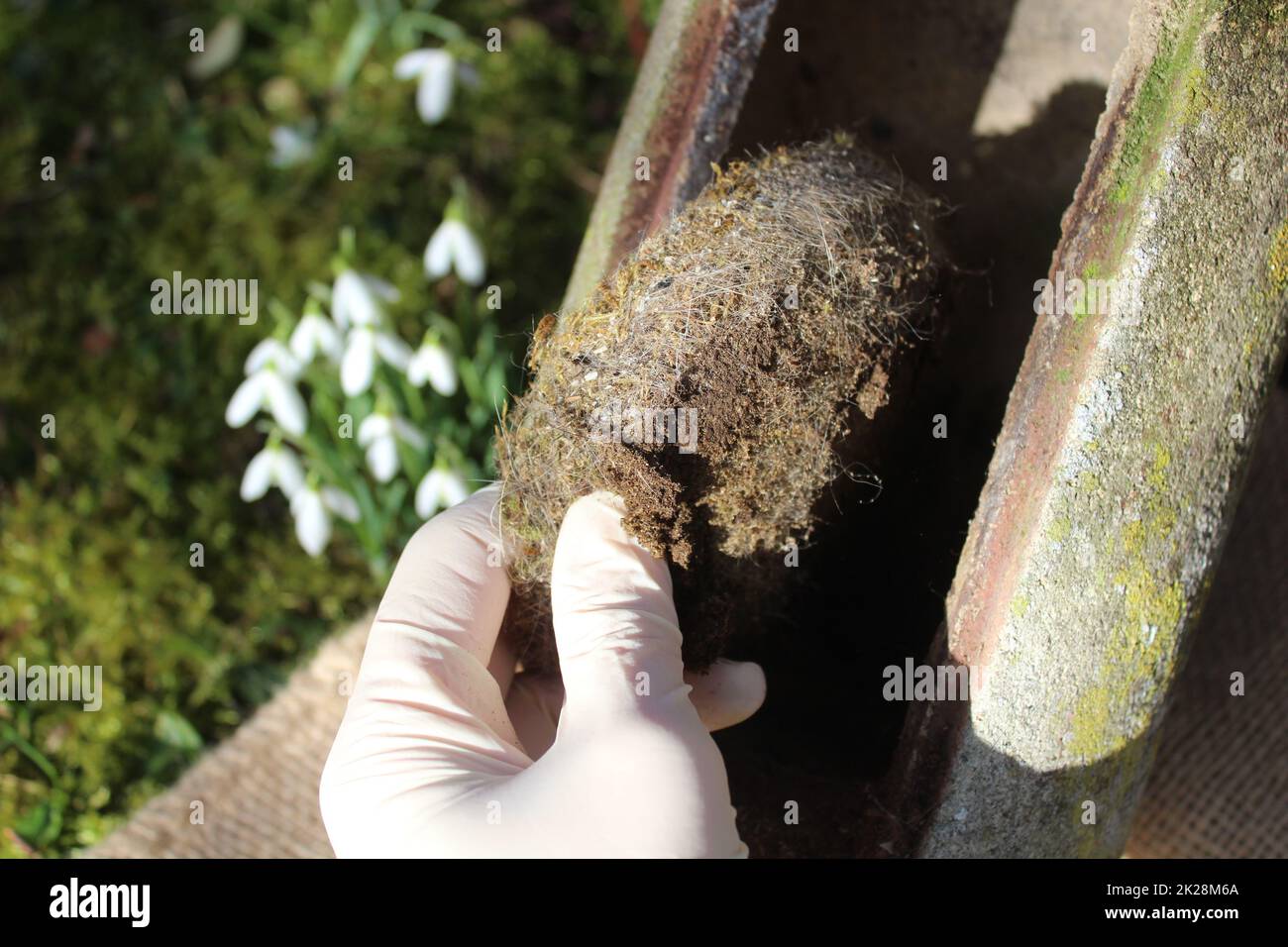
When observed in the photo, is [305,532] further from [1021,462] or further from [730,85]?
[1021,462]

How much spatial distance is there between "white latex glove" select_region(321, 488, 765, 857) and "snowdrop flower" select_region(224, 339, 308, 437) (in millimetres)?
430

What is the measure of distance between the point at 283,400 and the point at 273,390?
0.02 m

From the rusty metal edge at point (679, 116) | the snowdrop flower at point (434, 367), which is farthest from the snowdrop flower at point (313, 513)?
the rusty metal edge at point (679, 116)

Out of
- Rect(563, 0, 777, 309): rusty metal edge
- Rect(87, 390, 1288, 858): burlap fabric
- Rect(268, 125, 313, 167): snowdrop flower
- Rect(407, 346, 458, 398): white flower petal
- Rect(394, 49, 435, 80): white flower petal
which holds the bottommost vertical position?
Rect(87, 390, 1288, 858): burlap fabric

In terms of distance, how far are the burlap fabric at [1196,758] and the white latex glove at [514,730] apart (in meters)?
0.54

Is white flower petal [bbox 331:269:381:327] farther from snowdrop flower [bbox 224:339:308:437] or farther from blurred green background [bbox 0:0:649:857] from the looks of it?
blurred green background [bbox 0:0:649:857]

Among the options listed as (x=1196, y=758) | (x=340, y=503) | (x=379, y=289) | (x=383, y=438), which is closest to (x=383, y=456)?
(x=383, y=438)

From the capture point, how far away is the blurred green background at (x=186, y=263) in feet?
6.17

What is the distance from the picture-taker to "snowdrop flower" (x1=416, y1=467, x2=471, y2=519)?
150 cm

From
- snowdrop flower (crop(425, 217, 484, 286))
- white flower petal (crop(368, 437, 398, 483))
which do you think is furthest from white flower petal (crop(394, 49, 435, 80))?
white flower petal (crop(368, 437, 398, 483))

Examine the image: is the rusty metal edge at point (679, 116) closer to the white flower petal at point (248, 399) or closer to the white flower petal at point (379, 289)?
the white flower petal at point (379, 289)

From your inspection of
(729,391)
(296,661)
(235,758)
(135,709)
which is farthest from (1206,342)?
(135,709)

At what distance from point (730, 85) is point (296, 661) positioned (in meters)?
1.23

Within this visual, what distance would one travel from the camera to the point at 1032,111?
1.43 m
